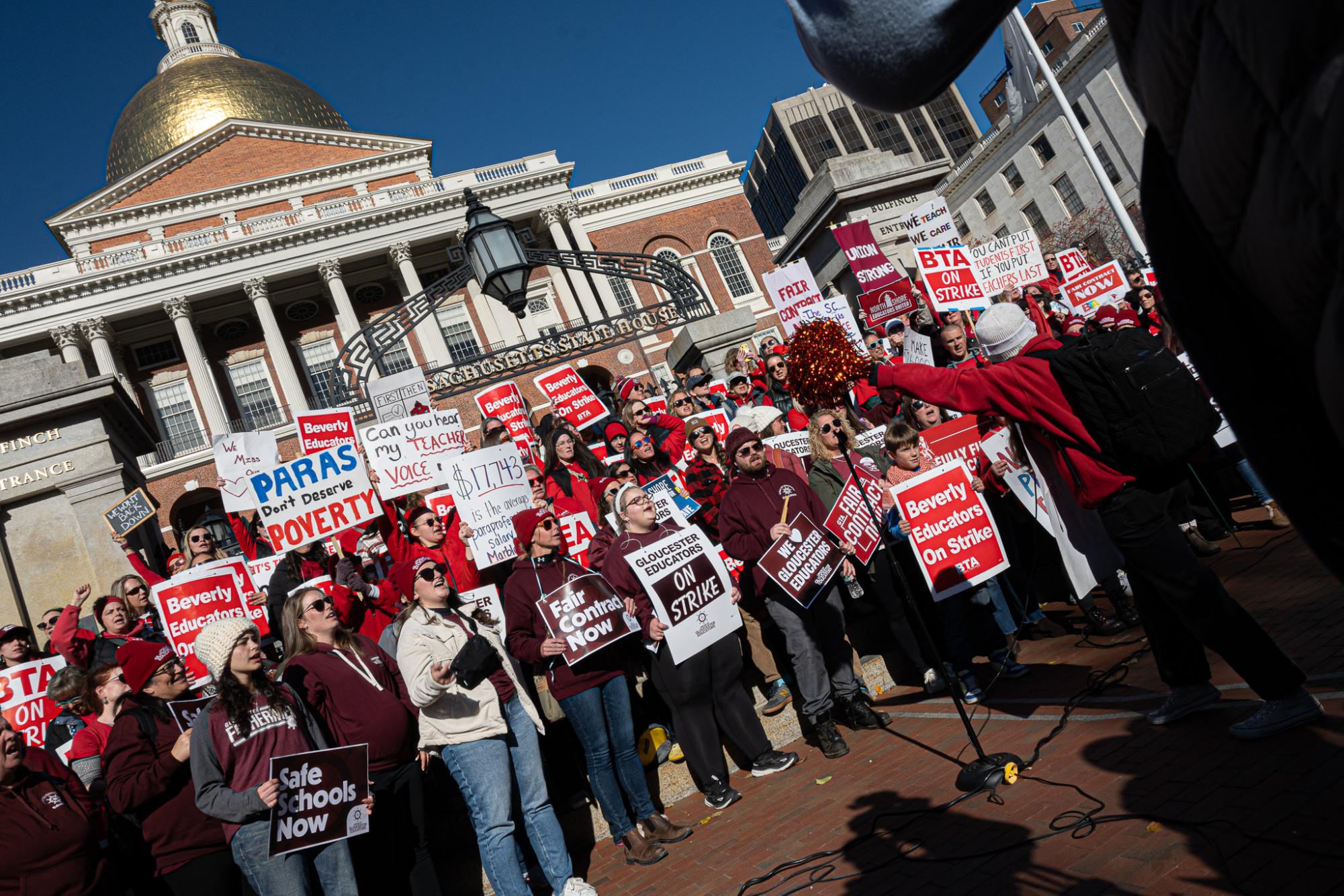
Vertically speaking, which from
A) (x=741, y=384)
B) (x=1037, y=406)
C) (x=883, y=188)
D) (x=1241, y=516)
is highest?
(x=883, y=188)

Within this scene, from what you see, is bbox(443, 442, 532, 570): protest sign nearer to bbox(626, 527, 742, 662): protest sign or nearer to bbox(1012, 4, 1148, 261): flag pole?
bbox(626, 527, 742, 662): protest sign

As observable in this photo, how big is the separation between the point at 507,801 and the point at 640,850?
0.96 meters

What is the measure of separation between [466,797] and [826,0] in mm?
4879

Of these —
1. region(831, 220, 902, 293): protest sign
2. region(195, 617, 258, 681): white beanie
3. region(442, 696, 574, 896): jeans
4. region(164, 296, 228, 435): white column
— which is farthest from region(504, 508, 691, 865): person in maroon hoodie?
region(164, 296, 228, 435): white column

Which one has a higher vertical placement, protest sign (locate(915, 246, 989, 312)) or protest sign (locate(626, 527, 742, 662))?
protest sign (locate(915, 246, 989, 312))

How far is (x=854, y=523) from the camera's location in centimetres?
620

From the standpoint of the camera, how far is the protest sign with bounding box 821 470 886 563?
6133 mm

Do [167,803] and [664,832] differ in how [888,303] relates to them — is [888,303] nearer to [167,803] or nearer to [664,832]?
[664,832]

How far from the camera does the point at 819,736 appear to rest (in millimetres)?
6043

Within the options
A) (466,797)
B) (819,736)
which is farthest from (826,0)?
(819,736)

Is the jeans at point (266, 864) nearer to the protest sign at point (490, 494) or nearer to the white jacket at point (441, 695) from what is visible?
the white jacket at point (441, 695)

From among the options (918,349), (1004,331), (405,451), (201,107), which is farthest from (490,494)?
(201,107)

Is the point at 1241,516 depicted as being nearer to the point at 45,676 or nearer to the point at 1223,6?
Answer: the point at 1223,6

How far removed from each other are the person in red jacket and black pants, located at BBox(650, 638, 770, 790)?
2.65m
